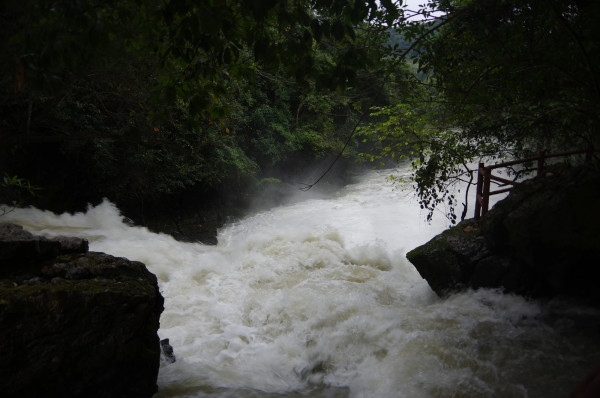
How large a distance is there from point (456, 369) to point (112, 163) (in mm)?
7826

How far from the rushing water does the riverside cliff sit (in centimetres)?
26

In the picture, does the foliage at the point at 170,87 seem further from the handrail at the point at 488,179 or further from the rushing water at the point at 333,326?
the handrail at the point at 488,179

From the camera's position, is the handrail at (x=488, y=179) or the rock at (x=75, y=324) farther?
the handrail at (x=488, y=179)

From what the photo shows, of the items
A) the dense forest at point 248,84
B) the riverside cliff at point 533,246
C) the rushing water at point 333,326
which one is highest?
the dense forest at point 248,84

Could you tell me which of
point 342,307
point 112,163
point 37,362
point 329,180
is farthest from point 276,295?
point 329,180

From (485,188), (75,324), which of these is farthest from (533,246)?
(75,324)

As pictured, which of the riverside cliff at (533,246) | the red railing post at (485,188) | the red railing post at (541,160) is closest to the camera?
the riverside cliff at (533,246)

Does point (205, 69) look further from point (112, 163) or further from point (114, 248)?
point (112, 163)

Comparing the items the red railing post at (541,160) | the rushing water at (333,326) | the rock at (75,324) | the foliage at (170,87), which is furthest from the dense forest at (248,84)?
the rushing water at (333,326)

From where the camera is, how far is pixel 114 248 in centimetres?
771

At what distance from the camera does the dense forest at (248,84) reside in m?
2.31

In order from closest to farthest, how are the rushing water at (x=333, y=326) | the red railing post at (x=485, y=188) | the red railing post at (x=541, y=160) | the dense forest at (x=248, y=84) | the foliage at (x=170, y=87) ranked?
the foliage at (x=170, y=87) < the dense forest at (x=248, y=84) < the rushing water at (x=333, y=326) < the red railing post at (x=541, y=160) < the red railing post at (x=485, y=188)

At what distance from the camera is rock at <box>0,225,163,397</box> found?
2.96 meters

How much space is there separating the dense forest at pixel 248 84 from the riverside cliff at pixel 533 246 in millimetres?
771
